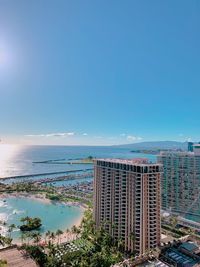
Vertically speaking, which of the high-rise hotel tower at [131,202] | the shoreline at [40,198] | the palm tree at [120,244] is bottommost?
the shoreline at [40,198]

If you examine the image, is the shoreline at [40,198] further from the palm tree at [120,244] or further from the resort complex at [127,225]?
the palm tree at [120,244]

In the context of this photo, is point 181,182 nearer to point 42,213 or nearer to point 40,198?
point 42,213

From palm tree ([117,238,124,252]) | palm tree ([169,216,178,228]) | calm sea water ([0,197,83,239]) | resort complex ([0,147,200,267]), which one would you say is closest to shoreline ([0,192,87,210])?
calm sea water ([0,197,83,239])

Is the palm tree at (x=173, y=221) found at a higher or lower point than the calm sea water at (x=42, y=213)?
higher

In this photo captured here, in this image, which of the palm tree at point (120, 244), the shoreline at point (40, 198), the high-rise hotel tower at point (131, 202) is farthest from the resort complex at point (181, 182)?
the shoreline at point (40, 198)

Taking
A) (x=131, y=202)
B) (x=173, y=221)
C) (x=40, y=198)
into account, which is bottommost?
(x=40, y=198)

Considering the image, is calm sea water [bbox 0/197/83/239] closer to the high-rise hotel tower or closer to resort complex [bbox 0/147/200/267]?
resort complex [bbox 0/147/200/267]

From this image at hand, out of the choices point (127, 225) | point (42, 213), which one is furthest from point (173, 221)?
point (42, 213)

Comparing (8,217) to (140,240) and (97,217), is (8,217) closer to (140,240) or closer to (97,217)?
(97,217)

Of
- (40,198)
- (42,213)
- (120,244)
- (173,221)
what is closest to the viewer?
(120,244)
